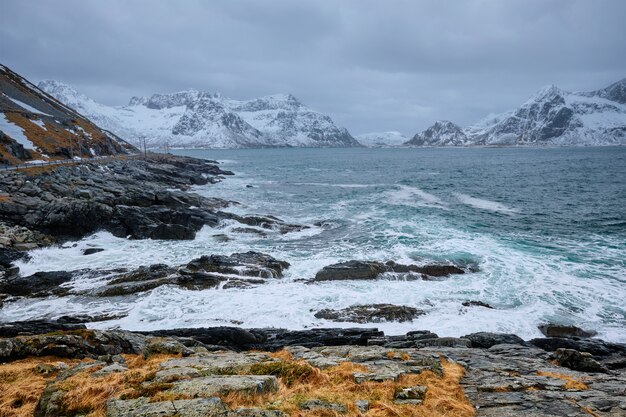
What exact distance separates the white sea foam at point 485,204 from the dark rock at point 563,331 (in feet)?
100

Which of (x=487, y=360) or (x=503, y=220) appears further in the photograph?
(x=503, y=220)

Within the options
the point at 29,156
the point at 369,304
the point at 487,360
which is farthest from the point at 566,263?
the point at 29,156

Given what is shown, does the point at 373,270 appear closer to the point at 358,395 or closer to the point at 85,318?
the point at 358,395

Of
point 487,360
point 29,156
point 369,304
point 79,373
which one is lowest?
point 369,304

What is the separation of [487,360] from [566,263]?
19.8 m

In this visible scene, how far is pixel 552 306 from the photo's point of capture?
67.2 ft

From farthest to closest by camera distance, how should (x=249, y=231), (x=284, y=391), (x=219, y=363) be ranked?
1. (x=249, y=231)
2. (x=219, y=363)
3. (x=284, y=391)

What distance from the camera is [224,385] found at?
7422 mm

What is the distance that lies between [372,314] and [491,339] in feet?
19.8

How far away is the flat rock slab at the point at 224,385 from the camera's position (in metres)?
7.19

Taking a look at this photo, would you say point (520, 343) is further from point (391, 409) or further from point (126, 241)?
point (126, 241)

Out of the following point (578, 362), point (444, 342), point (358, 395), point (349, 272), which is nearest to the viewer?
point (358, 395)

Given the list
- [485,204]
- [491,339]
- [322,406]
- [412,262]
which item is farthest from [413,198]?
[322,406]

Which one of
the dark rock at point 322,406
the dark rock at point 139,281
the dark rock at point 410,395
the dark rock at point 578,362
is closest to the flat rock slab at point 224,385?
the dark rock at point 322,406
